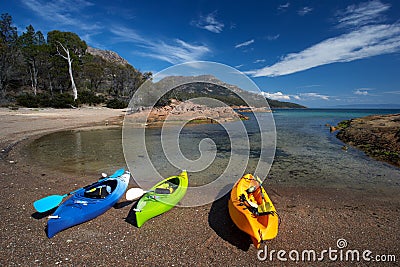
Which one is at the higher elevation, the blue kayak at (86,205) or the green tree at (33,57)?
the green tree at (33,57)

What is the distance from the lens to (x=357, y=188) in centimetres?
885

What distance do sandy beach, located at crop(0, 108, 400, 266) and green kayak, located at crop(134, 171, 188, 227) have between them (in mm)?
252

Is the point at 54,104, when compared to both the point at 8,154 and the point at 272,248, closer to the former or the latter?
the point at 8,154

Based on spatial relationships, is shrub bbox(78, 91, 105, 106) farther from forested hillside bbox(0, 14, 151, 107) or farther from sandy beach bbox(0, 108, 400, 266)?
sandy beach bbox(0, 108, 400, 266)

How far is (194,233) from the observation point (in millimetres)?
5438

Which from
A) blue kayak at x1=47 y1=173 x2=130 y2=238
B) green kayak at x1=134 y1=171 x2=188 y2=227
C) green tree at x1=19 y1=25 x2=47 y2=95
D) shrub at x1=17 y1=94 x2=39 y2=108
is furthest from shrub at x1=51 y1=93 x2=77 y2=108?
green kayak at x1=134 y1=171 x2=188 y2=227

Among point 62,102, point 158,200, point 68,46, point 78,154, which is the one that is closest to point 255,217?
point 158,200

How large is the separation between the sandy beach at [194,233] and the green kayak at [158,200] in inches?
9.9

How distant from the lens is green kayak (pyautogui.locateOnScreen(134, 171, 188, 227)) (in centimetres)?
560

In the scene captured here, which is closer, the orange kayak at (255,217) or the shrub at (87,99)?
the orange kayak at (255,217)

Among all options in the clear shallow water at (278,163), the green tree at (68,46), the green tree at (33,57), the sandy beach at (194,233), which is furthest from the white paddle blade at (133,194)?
the green tree at (33,57)

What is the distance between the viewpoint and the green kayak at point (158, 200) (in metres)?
5.60

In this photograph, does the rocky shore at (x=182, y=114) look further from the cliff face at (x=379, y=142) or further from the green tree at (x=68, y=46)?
the cliff face at (x=379, y=142)

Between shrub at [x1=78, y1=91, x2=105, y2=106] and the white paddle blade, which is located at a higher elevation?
shrub at [x1=78, y1=91, x2=105, y2=106]
